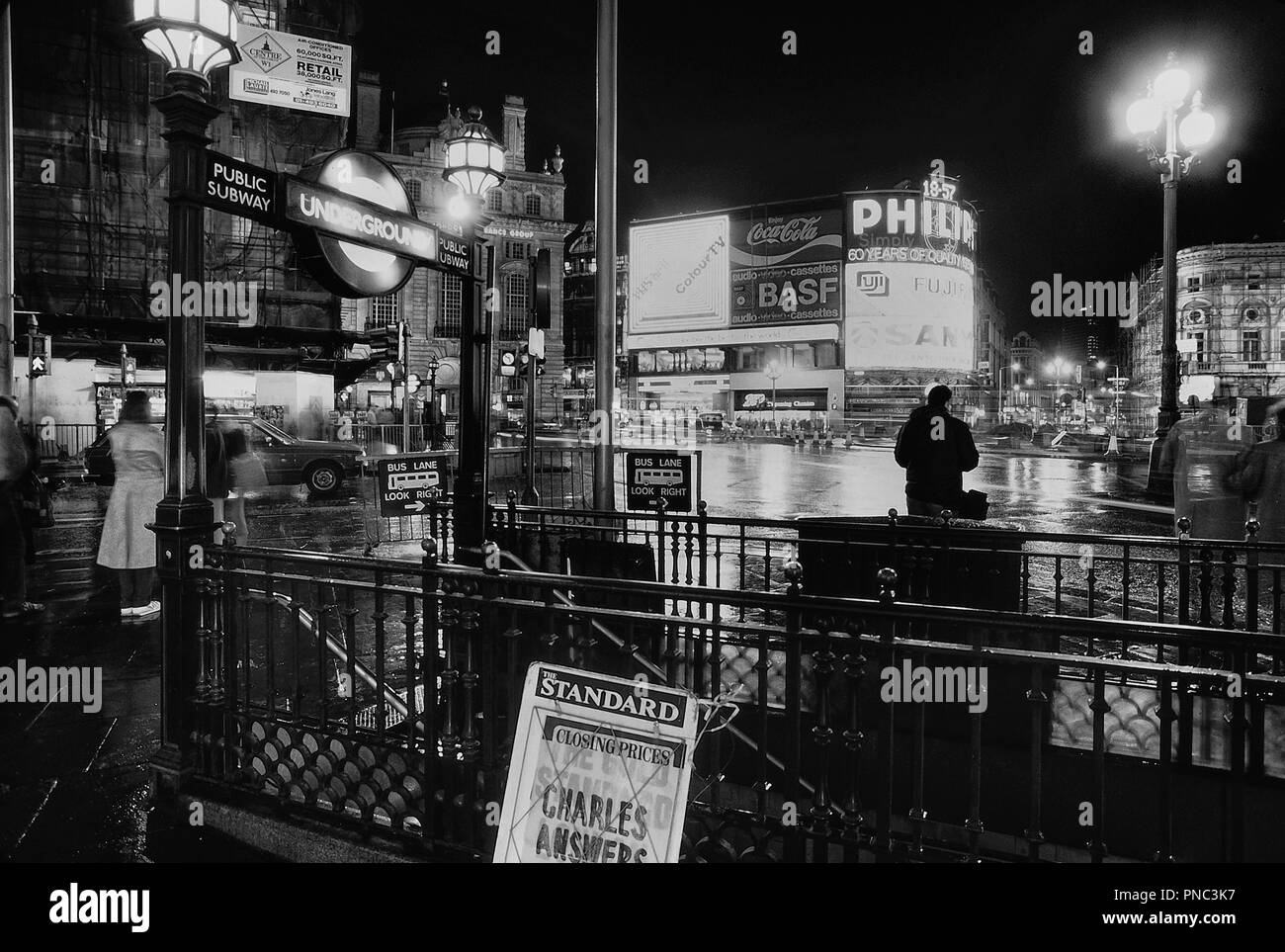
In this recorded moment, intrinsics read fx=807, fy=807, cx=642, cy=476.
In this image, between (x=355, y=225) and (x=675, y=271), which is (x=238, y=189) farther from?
(x=675, y=271)

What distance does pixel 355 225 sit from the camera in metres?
4.64

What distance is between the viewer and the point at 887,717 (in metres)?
3.11

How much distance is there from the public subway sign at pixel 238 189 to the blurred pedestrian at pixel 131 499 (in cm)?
446

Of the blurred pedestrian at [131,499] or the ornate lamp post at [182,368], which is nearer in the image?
the ornate lamp post at [182,368]

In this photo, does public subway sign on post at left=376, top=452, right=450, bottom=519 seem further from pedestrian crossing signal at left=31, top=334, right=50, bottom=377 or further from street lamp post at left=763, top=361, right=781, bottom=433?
street lamp post at left=763, top=361, right=781, bottom=433

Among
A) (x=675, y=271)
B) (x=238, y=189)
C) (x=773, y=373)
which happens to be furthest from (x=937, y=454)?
(x=773, y=373)

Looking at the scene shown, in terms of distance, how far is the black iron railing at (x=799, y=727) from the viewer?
9.53 feet

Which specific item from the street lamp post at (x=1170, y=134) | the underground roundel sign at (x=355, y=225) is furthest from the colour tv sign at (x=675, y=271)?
the underground roundel sign at (x=355, y=225)

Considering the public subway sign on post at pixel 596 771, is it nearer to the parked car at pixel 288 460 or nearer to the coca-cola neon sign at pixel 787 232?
the parked car at pixel 288 460

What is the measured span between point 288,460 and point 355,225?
14.9 m

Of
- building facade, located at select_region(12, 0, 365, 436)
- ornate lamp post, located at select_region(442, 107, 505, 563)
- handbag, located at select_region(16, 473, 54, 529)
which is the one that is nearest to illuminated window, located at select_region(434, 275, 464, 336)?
building facade, located at select_region(12, 0, 365, 436)

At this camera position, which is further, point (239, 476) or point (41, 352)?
point (41, 352)
